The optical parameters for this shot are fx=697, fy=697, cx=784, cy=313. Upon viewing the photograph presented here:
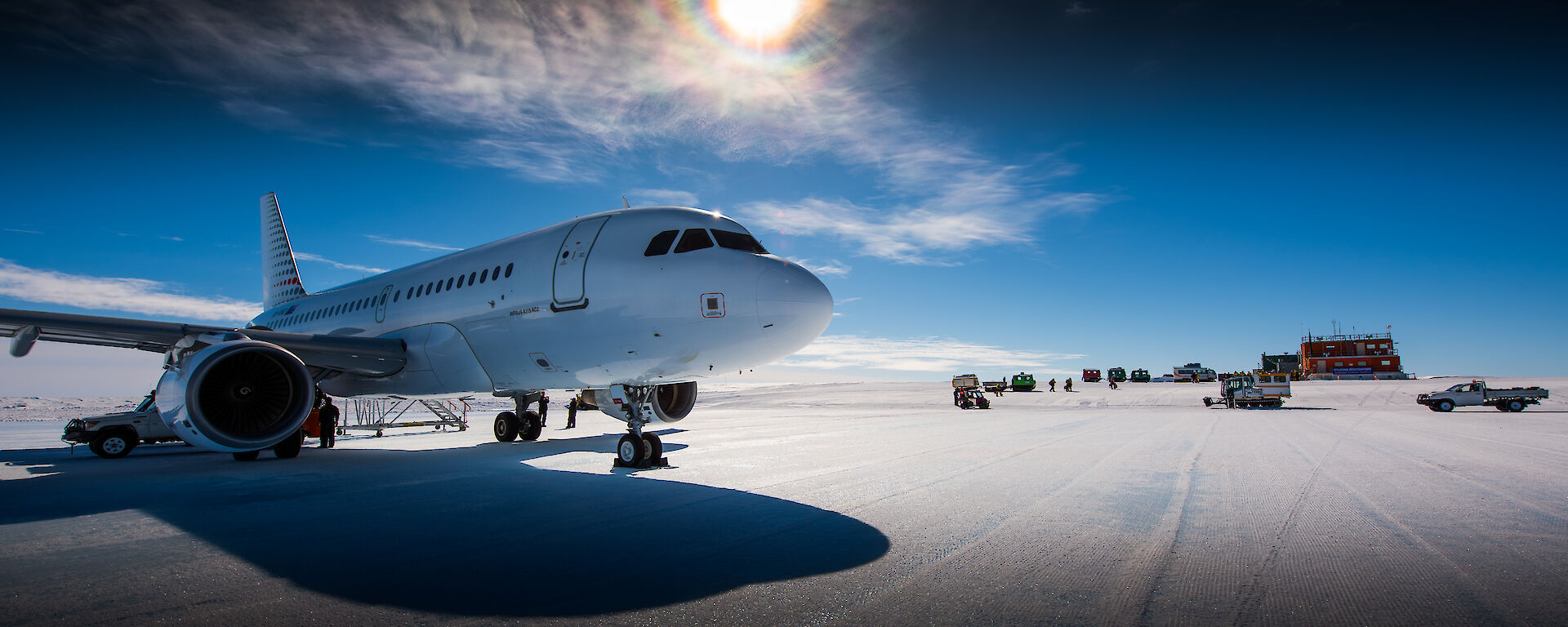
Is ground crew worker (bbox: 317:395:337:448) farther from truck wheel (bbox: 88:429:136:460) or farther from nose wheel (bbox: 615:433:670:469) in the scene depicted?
nose wheel (bbox: 615:433:670:469)

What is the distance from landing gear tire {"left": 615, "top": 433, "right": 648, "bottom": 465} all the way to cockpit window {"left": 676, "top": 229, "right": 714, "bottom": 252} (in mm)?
2989

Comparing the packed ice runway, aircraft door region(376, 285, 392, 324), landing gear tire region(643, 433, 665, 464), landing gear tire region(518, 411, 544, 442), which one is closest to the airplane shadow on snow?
the packed ice runway

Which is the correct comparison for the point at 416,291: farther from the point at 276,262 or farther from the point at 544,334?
the point at 276,262

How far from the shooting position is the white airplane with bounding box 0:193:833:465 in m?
9.09

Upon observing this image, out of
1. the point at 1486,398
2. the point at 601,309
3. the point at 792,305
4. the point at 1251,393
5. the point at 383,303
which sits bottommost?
the point at 1486,398

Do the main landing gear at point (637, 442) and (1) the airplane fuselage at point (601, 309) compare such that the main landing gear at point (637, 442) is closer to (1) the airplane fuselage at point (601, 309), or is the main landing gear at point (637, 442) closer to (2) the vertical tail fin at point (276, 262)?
(1) the airplane fuselage at point (601, 309)

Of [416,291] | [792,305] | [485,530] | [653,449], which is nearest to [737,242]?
[792,305]

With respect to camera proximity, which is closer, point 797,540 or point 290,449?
point 797,540

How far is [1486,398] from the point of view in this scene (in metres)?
34.1

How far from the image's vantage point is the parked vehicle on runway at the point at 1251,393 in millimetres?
37719

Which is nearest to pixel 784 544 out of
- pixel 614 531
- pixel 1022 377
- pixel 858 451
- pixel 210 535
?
pixel 614 531

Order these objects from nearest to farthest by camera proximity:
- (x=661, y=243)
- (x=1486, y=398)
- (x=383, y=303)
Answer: (x=661, y=243)
(x=383, y=303)
(x=1486, y=398)

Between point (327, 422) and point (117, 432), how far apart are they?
3511mm

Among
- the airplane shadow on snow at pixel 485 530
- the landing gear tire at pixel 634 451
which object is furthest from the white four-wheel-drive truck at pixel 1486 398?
the airplane shadow on snow at pixel 485 530
